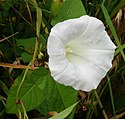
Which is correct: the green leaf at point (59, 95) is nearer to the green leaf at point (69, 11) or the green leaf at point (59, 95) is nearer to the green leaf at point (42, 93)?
the green leaf at point (42, 93)

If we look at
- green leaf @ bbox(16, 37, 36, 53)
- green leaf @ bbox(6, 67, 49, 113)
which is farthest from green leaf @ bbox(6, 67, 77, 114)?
green leaf @ bbox(16, 37, 36, 53)

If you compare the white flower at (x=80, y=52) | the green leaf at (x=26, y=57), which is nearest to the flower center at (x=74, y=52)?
the white flower at (x=80, y=52)

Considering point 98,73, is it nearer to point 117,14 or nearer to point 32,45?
point 32,45

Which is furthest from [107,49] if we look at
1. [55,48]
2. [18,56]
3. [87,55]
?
[18,56]

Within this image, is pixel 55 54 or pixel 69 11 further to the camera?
pixel 69 11

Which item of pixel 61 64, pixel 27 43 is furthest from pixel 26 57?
pixel 61 64

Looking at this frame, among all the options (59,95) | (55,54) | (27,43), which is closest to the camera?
(55,54)

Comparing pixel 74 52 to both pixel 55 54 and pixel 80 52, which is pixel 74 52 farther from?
pixel 55 54
